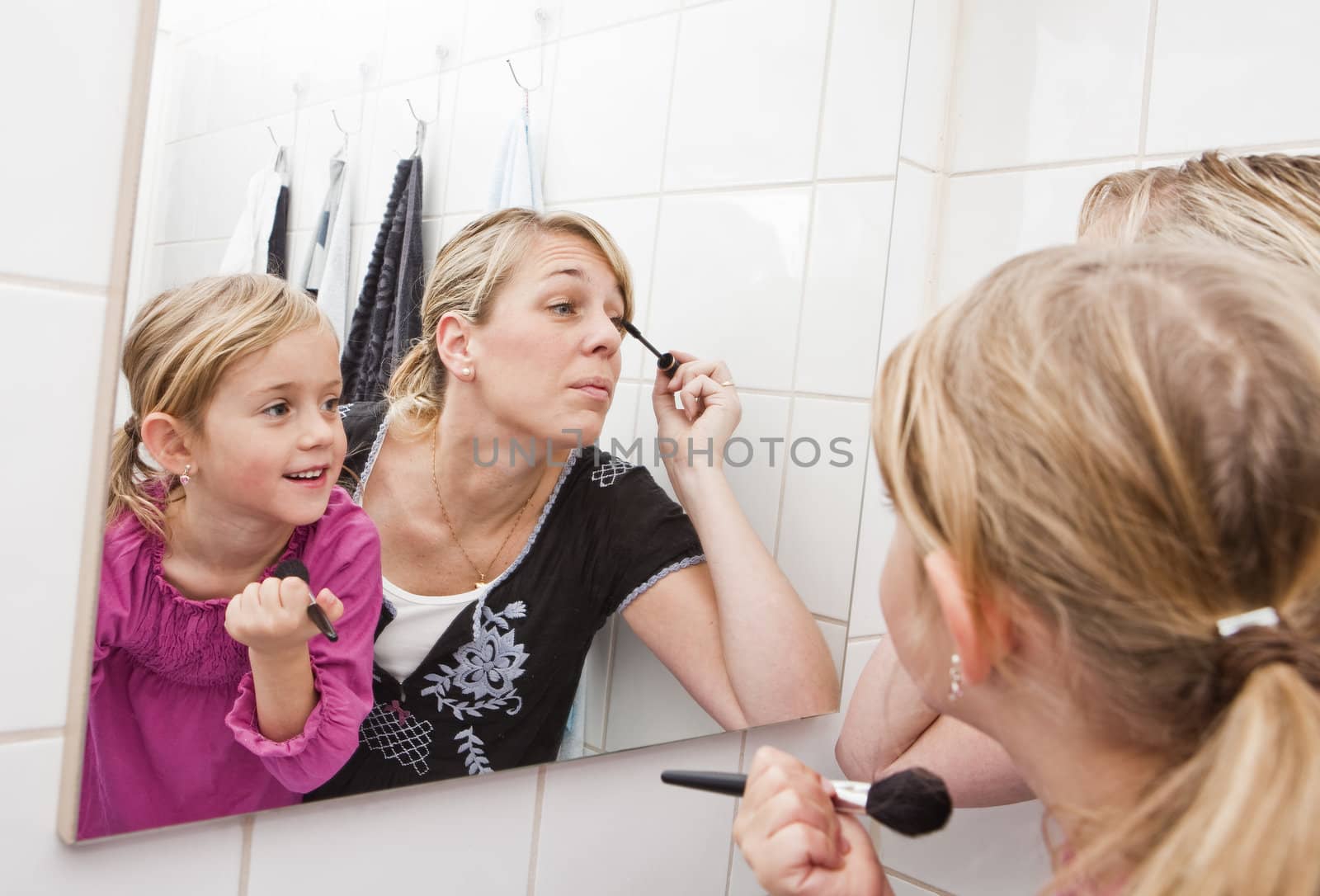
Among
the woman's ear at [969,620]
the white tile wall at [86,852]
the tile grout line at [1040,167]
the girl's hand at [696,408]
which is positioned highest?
the tile grout line at [1040,167]

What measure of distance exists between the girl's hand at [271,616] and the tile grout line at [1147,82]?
2.99 feet

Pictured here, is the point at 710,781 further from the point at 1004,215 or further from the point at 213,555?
the point at 1004,215

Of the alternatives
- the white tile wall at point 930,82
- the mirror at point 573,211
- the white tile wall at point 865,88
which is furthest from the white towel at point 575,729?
the white tile wall at point 930,82

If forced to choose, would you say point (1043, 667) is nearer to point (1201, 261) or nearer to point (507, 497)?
point (1201, 261)

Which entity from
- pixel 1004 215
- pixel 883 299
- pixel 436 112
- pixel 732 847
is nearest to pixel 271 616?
pixel 436 112

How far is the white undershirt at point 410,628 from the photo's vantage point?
642 millimetres

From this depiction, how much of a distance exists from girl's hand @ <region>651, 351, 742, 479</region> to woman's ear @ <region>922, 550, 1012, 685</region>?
Result: 1.29 feet

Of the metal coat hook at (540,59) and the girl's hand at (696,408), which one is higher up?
the metal coat hook at (540,59)

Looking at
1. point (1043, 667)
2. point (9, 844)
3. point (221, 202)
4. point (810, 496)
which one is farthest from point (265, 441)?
point (810, 496)

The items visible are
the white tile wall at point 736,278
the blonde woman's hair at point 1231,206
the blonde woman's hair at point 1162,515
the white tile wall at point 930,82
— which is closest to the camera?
the blonde woman's hair at point 1162,515

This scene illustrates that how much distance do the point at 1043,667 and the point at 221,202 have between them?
52cm

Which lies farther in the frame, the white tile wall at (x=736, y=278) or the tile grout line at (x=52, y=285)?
the white tile wall at (x=736, y=278)

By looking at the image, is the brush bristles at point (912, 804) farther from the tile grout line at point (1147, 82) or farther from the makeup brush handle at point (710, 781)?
the tile grout line at point (1147, 82)

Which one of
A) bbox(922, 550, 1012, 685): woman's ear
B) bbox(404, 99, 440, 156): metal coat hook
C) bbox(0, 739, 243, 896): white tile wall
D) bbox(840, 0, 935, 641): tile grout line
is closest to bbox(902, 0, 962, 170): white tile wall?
bbox(840, 0, 935, 641): tile grout line
